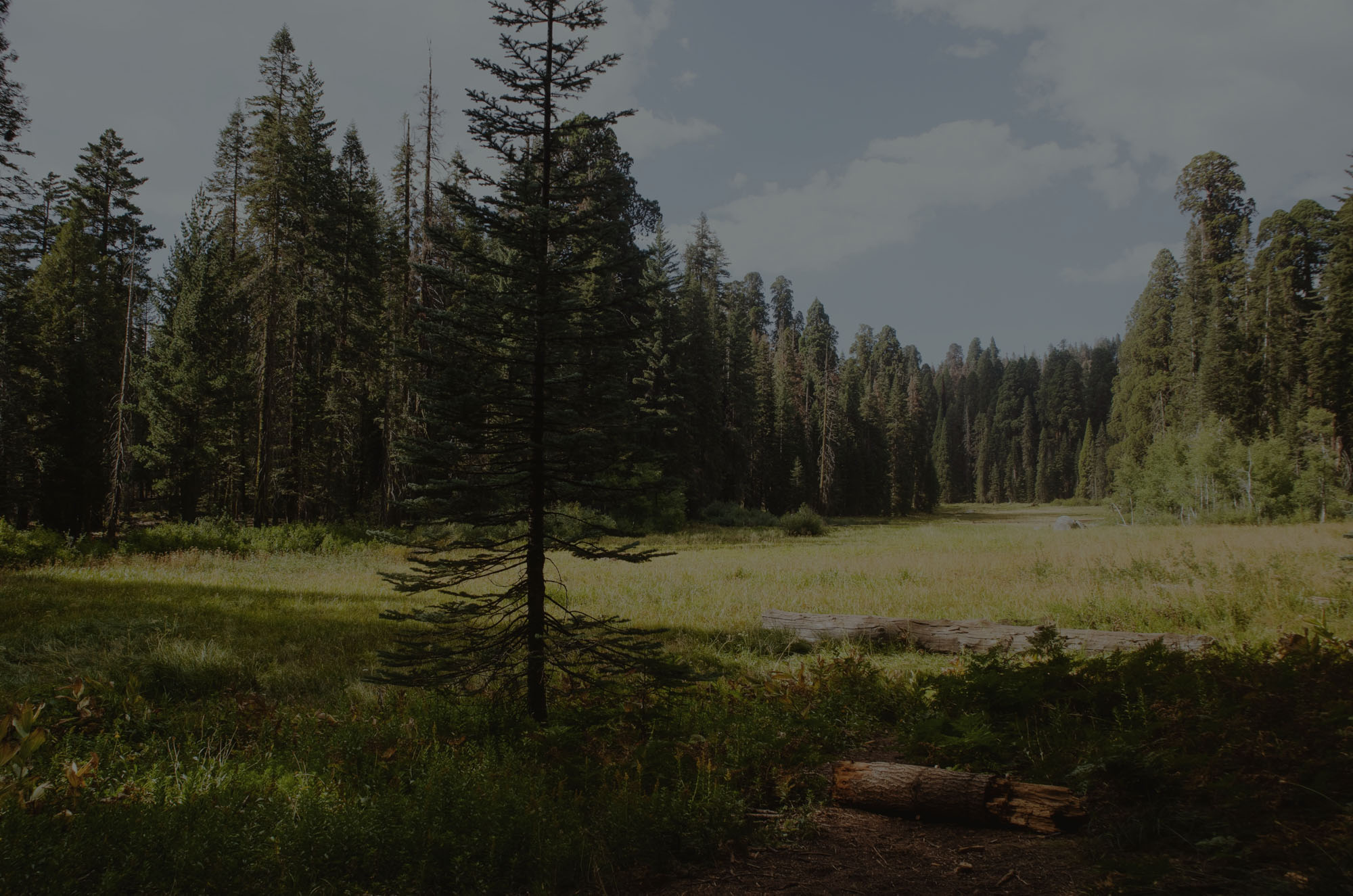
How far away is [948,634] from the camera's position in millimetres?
9008

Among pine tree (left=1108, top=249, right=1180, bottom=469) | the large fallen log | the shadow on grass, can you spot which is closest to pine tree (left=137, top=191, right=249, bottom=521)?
the shadow on grass

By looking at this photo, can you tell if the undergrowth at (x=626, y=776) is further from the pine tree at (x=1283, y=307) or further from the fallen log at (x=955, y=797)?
the pine tree at (x=1283, y=307)

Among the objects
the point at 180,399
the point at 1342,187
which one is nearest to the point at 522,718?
the point at 1342,187

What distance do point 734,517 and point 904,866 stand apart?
1437 inches

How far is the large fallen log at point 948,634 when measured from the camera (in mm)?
7695

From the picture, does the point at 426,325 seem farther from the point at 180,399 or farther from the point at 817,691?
the point at 180,399

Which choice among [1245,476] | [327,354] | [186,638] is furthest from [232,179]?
[1245,476]

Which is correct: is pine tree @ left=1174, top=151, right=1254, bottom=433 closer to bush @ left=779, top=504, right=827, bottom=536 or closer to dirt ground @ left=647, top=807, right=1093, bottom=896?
bush @ left=779, top=504, right=827, bottom=536

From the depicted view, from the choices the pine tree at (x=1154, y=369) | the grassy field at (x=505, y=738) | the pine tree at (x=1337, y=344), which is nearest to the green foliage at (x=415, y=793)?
the grassy field at (x=505, y=738)

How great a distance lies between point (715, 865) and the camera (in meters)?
3.94

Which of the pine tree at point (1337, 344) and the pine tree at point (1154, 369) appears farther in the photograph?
the pine tree at point (1154, 369)

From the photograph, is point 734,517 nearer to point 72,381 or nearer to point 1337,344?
point 1337,344

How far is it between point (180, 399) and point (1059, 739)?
109ft

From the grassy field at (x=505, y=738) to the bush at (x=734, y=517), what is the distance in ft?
89.0
